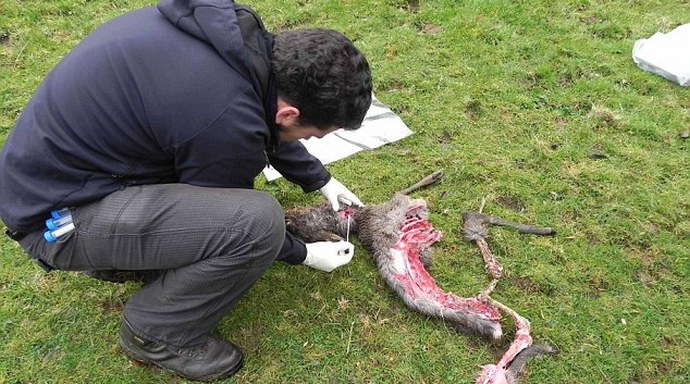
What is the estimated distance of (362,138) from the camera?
342cm

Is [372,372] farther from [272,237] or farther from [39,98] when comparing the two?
[39,98]

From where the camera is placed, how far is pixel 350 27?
425cm

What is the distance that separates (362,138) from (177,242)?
1619mm

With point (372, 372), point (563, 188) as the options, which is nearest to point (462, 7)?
point (563, 188)

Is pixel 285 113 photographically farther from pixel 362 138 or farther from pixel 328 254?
pixel 362 138

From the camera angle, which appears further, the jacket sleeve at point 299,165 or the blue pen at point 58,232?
the jacket sleeve at point 299,165

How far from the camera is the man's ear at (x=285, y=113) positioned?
1966 mm

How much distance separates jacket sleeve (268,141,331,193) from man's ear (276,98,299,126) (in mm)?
465

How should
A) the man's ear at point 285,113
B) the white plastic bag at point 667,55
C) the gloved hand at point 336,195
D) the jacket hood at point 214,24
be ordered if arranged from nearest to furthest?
the jacket hood at point 214,24 < the man's ear at point 285,113 < the gloved hand at point 336,195 < the white plastic bag at point 667,55

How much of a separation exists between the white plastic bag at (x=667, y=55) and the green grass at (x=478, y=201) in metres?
0.07

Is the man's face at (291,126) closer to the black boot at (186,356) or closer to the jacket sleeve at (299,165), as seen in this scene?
the jacket sleeve at (299,165)

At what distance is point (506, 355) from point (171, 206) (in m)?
1.41

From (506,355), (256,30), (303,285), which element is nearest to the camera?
A: (256,30)

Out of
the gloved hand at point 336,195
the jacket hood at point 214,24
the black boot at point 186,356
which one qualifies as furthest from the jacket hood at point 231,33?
the black boot at point 186,356
